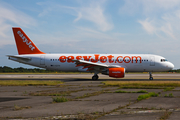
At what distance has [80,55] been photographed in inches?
1361

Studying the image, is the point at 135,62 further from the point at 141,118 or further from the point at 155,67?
the point at 141,118

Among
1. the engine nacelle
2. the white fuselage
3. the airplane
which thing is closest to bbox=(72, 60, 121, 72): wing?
the airplane

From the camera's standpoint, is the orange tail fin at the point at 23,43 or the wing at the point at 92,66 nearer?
the wing at the point at 92,66

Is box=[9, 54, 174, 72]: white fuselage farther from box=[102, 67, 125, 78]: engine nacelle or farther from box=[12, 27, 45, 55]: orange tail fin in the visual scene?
box=[102, 67, 125, 78]: engine nacelle

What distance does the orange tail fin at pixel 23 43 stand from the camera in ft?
116

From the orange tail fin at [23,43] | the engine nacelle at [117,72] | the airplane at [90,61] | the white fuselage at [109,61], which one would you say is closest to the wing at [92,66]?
the airplane at [90,61]

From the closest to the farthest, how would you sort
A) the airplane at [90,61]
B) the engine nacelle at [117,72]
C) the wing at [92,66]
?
1. the engine nacelle at [117,72]
2. the wing at [92,66]
3. the airplane at [90,61]

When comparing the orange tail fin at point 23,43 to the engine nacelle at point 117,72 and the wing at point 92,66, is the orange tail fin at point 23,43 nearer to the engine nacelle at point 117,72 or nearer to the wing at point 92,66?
the wing at point 92,66

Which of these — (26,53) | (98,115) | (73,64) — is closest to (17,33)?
(26,53)

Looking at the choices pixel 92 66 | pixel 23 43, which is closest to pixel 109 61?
pixel 92 66

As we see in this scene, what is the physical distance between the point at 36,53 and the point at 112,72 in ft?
44.1

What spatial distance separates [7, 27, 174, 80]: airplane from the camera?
33094 millimetres

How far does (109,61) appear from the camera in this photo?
1315 inches

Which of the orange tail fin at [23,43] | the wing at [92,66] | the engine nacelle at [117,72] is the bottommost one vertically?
the engine nacelle at [117,72]
